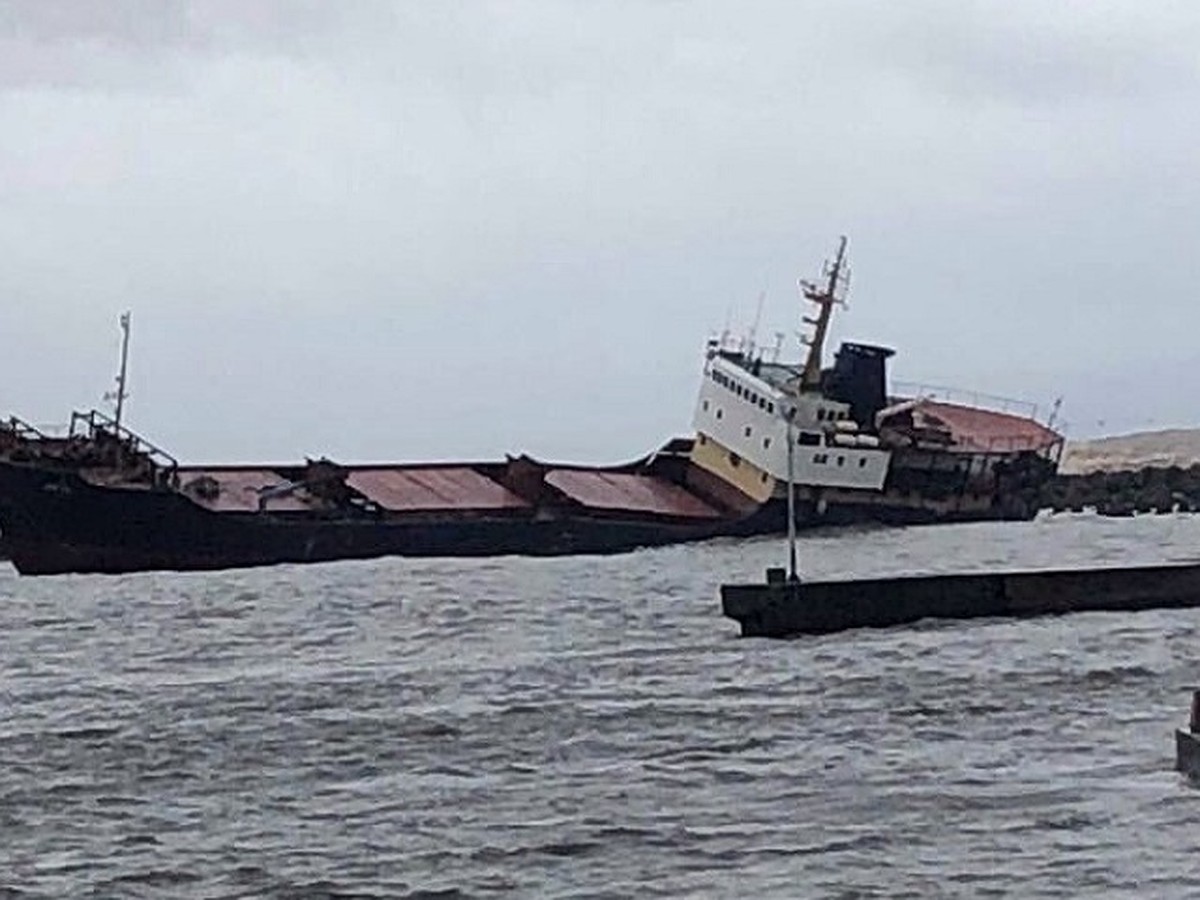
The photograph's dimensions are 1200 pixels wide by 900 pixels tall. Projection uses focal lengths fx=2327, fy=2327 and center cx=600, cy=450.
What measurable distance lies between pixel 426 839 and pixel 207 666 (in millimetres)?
15172

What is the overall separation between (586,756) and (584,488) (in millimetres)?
42377

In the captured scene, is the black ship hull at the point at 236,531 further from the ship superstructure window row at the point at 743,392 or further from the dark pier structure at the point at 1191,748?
the dark pier structure at the point at 1191,748

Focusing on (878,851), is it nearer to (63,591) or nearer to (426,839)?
(426,839)

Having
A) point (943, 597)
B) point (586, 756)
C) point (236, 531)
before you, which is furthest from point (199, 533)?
point (586, 756)

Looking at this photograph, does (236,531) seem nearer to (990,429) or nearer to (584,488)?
(584,488)

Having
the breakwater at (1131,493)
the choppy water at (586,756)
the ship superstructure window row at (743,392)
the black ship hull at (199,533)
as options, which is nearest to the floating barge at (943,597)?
the choppy water at (586,756)

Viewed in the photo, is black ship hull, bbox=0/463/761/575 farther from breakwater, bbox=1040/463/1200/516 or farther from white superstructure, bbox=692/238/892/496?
breakwater, bbox=1040/463/1200/516

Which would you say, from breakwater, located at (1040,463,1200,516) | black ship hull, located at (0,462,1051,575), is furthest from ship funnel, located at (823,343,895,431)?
breakwater, located at (1040,463,1200,516)

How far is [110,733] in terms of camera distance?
26.3m

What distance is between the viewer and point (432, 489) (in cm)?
6350

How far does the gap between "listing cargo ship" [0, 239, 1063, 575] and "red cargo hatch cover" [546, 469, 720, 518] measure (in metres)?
0.11

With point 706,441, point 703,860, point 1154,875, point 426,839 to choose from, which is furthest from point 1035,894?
point 706,441

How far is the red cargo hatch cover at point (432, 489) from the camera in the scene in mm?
61438

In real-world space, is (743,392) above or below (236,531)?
above
